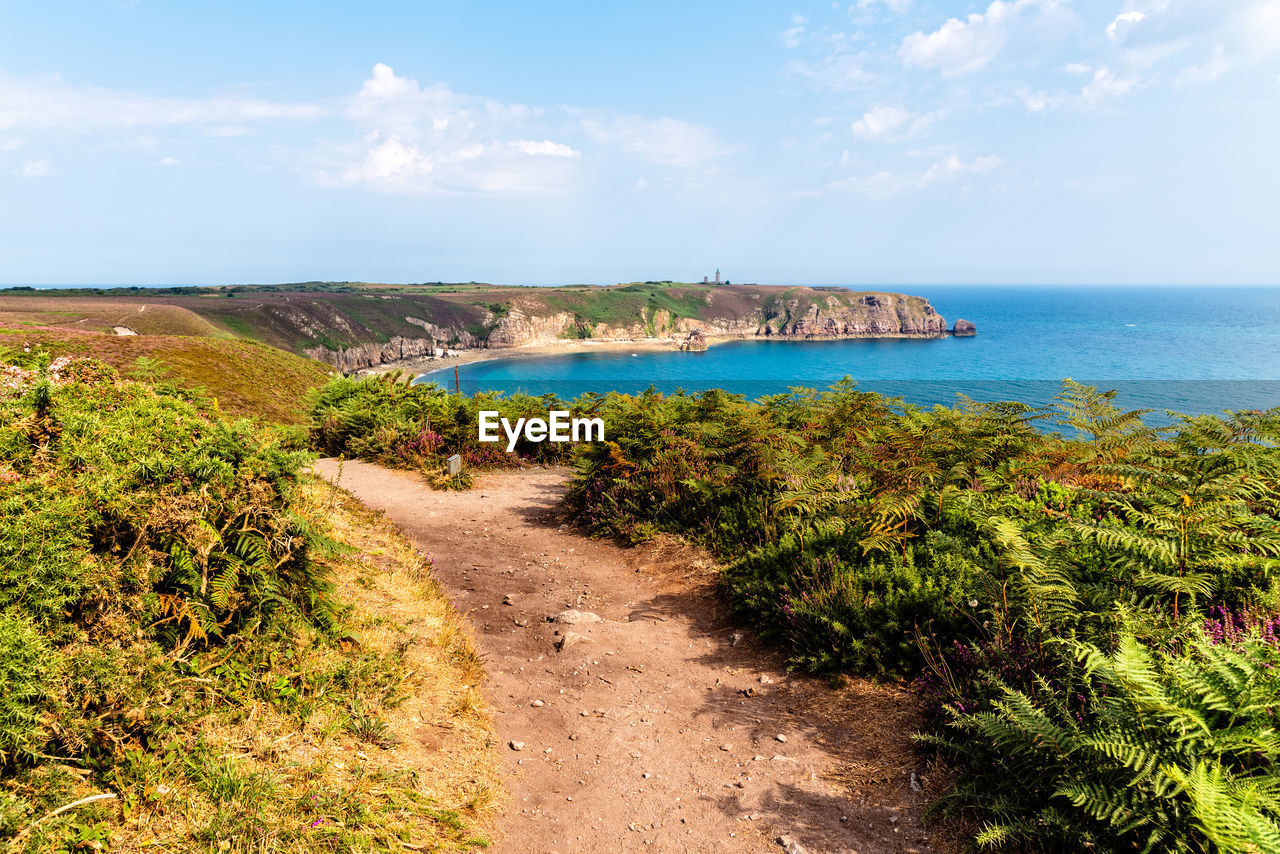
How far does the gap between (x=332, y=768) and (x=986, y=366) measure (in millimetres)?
137329

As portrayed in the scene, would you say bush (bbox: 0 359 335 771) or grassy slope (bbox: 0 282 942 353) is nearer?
bush (bbox: 0 359 335 771)

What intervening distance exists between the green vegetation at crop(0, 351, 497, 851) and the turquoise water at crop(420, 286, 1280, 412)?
6803 cm

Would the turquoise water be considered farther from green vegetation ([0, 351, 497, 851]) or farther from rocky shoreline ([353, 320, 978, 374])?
green vegetation ([0, 351, 497, 851])

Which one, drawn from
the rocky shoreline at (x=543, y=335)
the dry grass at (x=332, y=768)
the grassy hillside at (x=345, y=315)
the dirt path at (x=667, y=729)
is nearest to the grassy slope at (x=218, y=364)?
the dirt path at (x=667, y=729)

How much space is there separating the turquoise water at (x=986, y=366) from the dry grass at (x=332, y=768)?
67503mm

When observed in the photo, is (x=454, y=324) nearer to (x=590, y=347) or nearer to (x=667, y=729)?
(x=590, y=347)

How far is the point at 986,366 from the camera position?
395ft

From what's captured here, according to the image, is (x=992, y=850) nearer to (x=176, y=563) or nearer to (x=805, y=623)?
(x=805, y=623)

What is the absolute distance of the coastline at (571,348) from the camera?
13412cm

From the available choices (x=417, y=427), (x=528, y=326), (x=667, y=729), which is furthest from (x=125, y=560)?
(x=528, y=326)

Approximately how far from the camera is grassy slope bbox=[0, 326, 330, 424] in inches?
968

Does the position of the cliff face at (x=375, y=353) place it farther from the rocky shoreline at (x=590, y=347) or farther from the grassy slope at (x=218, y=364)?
the grassy slope at (x=218, y=364)

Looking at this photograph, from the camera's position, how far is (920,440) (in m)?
7.76

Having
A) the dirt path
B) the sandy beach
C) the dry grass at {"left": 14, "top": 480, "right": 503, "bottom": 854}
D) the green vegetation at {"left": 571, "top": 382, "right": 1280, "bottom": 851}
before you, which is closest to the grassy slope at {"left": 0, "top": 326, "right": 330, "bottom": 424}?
the dirt path
